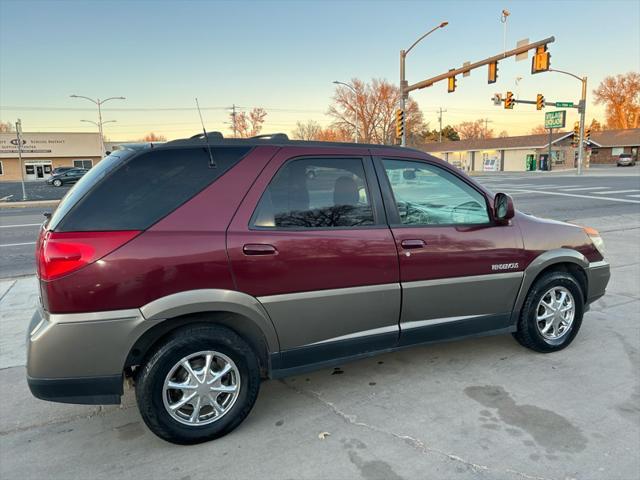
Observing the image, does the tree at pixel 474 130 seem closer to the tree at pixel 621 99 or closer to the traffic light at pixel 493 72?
the tree at pixel 621 99

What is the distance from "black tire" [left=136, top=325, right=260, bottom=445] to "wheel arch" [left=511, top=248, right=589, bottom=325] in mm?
2272

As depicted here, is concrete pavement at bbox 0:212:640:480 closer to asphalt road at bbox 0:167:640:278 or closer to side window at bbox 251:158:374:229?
side window at bbox 251:158:374:229

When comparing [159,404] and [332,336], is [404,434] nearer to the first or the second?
[332,336]

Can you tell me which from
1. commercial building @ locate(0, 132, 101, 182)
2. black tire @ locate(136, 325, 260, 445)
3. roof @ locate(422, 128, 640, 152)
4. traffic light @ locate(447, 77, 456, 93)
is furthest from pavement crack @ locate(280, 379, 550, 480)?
roof @ locate(422, 128, 640, 152)

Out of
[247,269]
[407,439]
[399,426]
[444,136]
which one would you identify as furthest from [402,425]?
[444,136]

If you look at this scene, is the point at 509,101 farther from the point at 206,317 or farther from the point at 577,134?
the point at 577,134

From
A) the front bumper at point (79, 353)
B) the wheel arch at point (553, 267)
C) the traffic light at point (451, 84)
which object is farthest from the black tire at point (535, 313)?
the traffic light at point (451, 84)

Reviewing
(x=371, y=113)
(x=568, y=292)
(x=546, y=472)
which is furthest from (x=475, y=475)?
(x=371, y=113)

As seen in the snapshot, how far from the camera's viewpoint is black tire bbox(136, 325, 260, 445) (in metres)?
2.51

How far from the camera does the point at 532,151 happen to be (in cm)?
5778

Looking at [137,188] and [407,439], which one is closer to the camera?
[137,188]

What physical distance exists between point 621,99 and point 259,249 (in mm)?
108014

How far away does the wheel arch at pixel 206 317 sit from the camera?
2463mm

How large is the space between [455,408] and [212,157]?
7.70 feet
